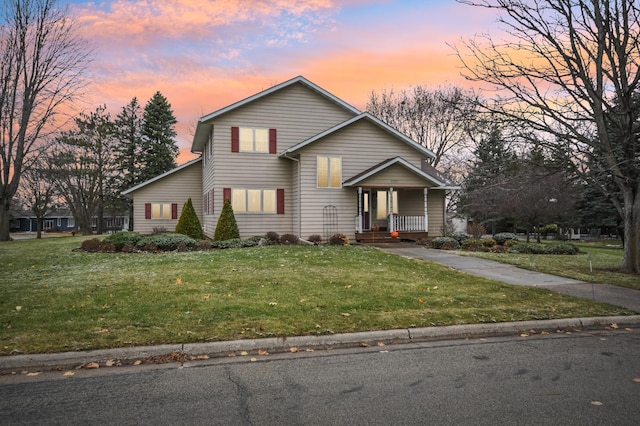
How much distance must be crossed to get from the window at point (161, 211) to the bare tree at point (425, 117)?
818 inches

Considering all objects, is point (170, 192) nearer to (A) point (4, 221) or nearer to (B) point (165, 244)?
(A) point (4, 221)

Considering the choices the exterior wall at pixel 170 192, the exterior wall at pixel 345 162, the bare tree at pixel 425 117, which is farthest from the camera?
the bare tree at pixel 425 117

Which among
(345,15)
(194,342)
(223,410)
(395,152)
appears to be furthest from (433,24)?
(223,410)

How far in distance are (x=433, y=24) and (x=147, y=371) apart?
524 inches

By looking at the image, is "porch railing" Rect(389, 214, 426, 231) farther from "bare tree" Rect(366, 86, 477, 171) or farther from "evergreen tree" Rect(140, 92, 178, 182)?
"evergreen tree" Rect(140, 92, 178, 182)

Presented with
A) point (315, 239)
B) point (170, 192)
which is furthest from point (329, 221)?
point (170, 192)

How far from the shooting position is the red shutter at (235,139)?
22.2 m

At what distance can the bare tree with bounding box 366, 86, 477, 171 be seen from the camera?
127ft

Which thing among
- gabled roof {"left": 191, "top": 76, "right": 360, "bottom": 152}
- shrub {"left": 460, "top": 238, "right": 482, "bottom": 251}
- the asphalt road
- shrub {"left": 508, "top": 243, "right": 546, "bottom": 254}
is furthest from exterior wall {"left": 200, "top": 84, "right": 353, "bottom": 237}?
the asphalt road

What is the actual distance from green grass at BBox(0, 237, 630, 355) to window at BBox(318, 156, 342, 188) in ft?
29.4

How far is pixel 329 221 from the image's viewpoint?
70.6ft

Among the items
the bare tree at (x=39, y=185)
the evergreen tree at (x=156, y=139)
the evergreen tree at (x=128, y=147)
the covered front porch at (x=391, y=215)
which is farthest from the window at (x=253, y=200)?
the evergreen tree at (x=128, y=147)

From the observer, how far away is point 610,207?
106ft

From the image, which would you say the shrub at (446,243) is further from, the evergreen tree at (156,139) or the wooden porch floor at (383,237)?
the evergreen tree at (156,139)
